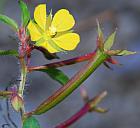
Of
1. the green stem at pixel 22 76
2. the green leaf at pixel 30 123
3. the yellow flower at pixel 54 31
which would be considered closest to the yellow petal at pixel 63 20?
the yellow flower at pixel 54 31

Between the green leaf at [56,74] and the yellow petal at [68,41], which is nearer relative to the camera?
the yellow petal at [68,41]

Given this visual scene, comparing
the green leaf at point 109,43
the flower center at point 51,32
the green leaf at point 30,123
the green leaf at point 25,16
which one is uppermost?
the green leaf at point 25,16

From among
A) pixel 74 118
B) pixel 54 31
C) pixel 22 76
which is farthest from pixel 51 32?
pixel 74 118

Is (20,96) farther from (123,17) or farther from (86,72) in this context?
(123,17)

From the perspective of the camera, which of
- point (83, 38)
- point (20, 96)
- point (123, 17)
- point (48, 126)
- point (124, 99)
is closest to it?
point (20, 96)

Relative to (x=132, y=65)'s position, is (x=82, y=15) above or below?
above

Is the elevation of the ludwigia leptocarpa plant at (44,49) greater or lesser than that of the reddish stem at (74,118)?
greater

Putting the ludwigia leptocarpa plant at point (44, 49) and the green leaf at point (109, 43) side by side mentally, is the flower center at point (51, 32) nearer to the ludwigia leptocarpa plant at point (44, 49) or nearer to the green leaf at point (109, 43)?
the ludwigia leptocarpa plant at point (44, 49)

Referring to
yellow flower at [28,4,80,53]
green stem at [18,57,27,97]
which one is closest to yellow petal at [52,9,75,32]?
yellow flower at [28,4,80,53]

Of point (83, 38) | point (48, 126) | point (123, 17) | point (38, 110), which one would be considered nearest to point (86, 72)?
point (38, 110)
